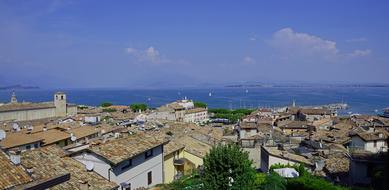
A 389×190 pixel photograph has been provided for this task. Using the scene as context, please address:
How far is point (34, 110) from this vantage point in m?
73.4

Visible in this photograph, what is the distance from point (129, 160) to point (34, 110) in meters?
59.8

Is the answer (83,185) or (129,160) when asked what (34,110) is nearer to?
(129,160)

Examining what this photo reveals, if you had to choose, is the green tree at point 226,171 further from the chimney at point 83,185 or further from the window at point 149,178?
the window at point 149,178

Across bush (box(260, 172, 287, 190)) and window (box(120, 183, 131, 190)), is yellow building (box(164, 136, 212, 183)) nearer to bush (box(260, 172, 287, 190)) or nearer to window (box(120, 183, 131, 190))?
window (box(120, 183, 131, 190))

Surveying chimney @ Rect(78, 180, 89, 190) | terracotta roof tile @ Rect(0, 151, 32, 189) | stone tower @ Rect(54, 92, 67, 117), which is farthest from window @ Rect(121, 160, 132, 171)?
stone tower @ Rect(54, 92, 67, 117)

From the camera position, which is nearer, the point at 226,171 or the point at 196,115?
the point at 226,171

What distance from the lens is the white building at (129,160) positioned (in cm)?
1888

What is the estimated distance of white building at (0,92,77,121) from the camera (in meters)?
68.3

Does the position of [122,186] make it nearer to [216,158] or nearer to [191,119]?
[216,158]

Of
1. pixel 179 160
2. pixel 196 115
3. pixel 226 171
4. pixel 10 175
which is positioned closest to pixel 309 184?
pixel 226 171

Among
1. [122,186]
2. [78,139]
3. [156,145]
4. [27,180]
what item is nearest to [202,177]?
[122,186]

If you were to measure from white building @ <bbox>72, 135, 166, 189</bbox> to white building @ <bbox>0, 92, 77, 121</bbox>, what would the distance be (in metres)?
53.4

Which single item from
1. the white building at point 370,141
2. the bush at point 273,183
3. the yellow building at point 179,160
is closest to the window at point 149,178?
the yellow building at point 179,160

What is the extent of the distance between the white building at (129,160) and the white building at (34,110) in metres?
53.4
